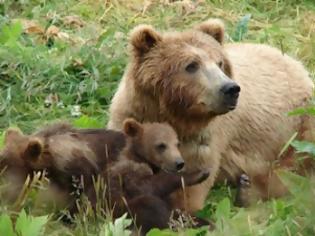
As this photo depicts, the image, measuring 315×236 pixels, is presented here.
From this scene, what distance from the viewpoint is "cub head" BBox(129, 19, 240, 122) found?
23.5 feet

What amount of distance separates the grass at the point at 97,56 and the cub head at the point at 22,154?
8.3 inches

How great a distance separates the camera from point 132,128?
23.2 ft

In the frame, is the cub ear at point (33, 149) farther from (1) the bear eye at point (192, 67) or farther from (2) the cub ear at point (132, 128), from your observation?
(1) the bear eye at point (192, 67)

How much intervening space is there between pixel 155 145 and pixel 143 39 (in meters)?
0.73

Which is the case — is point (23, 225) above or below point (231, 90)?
below

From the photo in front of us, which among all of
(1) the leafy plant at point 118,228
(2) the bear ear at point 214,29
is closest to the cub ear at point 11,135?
(1) the leafy plant at point 118,228

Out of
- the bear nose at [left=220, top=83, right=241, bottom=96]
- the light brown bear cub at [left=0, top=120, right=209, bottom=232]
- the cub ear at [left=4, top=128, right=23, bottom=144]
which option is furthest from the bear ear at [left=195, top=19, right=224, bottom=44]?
the cub ear at [left=4, top=128, right=23, bottom=144]

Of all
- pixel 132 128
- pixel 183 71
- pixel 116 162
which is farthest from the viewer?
pixel 183 71

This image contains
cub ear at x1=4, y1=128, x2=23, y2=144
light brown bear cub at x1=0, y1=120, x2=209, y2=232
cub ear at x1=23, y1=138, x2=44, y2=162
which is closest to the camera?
light brown bear cub at x1=0, y1=120, x2=209, y2=232

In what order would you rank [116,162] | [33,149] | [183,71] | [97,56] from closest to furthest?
[33,149] < [116,162] < [183,71] < [97,56]

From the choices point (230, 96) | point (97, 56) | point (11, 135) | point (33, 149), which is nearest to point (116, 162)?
point (33, 149)

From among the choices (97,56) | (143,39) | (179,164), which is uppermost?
(143,39)

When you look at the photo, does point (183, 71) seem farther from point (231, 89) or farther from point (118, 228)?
point (118, 228)

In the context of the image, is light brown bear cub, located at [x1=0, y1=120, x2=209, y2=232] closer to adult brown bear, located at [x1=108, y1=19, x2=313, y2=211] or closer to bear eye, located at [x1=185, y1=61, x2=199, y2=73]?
adult brown bear, located at [x1=108, y1=19, x2=313, y2=211]
